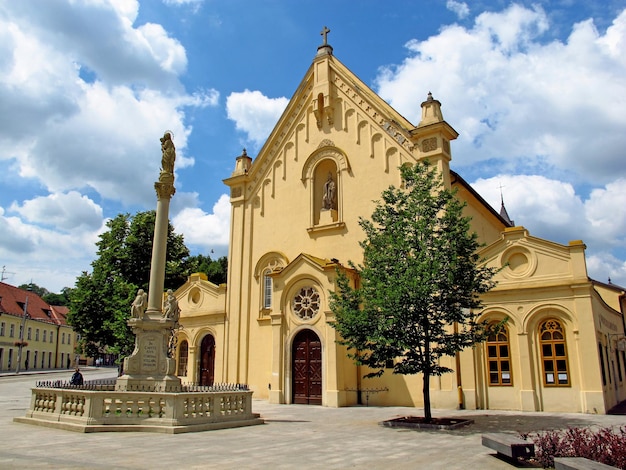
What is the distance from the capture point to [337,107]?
2683cm

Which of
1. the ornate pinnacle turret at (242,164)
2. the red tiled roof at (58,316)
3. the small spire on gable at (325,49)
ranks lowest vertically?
the red tiled roof at (58,316)

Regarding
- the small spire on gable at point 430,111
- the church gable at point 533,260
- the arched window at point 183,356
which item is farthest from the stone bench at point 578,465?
the arched window at point 183,356

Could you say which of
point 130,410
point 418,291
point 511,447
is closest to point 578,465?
point 511,447

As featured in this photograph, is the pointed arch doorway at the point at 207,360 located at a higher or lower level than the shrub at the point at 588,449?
higher

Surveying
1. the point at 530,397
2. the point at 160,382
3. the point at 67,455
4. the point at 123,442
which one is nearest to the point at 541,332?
the point at 530,397

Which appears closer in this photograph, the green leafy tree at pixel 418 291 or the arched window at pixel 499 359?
the green leafy tree at pixel 418 291

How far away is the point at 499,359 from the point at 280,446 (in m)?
A: 12.0

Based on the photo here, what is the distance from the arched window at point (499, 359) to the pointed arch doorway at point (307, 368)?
23.6 ft

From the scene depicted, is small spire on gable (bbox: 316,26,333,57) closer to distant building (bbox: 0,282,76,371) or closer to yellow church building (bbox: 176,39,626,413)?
yellow church building (bbox: 176,39,626,413)

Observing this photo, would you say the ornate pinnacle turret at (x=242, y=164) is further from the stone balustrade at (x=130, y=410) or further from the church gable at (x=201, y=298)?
the stone balustrade at (x=130, y=410)

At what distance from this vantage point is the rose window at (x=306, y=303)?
2353 centimetres

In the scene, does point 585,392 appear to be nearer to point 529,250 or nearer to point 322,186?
point 529,250

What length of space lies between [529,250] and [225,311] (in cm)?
1584

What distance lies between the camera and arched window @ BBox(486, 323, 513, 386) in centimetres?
2003
